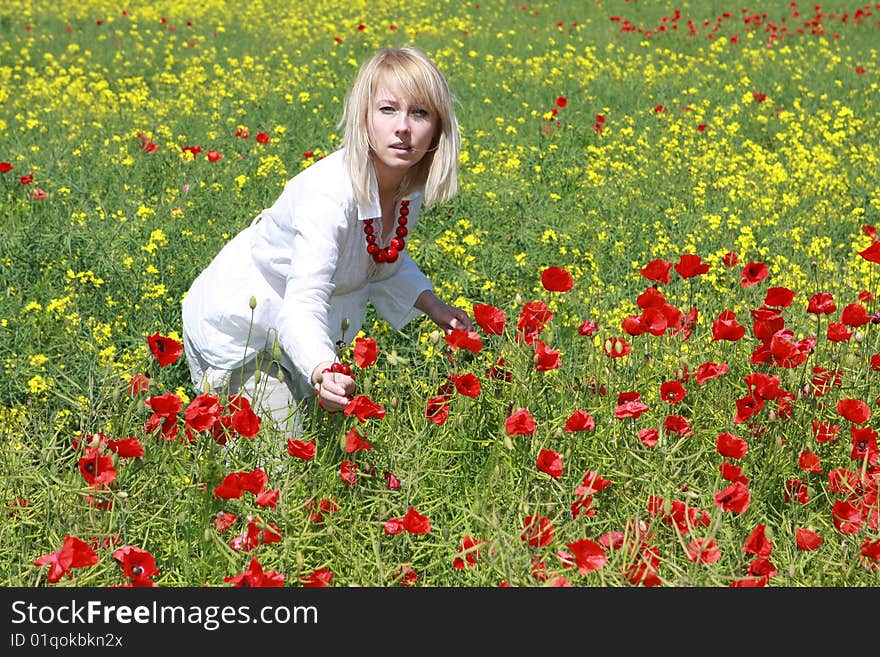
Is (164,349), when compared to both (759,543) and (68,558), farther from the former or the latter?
(759,543)

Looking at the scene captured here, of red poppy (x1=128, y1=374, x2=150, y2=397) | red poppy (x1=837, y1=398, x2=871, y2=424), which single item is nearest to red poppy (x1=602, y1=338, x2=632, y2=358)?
red poppy (x1=837, y1=398, x2=871, y2=424)

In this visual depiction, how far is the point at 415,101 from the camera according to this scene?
8.67ft

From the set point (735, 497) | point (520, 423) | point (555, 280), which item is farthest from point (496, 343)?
point (735, 497)

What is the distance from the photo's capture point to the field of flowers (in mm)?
2186

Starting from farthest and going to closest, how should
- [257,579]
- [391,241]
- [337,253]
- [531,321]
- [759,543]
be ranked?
[391,241] < [337,253] < [531,321] < [759,543] < [257,579]

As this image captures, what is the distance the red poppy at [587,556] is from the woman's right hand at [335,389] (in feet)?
1.93

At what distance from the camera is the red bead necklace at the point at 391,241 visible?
8.96ft

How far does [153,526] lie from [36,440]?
2.86 feet

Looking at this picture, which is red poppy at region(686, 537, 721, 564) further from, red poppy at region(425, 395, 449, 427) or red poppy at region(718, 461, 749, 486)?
red poppy at region(425, 395, 449, 427)

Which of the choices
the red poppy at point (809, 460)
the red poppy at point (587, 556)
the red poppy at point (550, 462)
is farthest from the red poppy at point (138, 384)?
the red poppy at point (809, 460)

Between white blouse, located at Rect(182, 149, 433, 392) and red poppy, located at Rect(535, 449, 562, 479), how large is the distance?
0.55 metres

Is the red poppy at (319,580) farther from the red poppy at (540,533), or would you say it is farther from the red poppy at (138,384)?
the red poppy at (138,384)

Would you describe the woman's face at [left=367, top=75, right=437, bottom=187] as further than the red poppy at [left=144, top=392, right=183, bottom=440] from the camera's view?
Yes

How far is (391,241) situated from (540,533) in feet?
3.57
